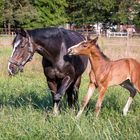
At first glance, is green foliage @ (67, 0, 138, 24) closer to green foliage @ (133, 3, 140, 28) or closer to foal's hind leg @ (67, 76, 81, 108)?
green foliage @ (133, 3, 140, 28)

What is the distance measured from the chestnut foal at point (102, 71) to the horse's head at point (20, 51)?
2.33 ft

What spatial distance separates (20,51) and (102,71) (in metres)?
1.42

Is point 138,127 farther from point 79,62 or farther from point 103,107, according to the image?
point 79,62

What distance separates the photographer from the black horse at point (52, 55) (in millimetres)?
7801

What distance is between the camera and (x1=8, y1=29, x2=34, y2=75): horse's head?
777 centimetres

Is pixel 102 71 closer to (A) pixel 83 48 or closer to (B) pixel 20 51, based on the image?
(A) pixel 83 48

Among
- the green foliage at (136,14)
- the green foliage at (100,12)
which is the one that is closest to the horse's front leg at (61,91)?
the green foliage at (100,12)

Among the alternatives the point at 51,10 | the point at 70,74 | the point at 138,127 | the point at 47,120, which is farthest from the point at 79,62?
the point at 51,10

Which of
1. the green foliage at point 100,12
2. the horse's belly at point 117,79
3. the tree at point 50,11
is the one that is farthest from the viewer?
the green foliage at point 100,12

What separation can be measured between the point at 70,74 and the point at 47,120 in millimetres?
1624

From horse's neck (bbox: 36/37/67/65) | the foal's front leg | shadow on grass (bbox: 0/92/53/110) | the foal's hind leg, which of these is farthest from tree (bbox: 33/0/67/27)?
the foal's front leg

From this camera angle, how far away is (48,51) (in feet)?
26.9

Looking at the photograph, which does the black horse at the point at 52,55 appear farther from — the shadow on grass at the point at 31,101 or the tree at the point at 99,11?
the tree at the point at 99,11

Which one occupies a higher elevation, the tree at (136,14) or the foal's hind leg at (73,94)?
the foal's hind leg at (73,94)
